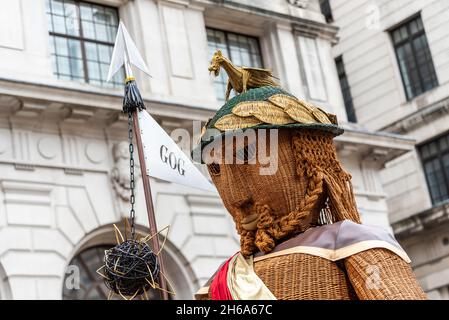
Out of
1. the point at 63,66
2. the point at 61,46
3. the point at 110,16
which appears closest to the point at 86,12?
the point at 110,16

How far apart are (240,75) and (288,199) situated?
3.07ft

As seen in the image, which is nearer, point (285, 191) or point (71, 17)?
point (285, 191)

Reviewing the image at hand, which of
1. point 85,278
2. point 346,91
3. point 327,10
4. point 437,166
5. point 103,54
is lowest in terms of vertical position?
point 85,278

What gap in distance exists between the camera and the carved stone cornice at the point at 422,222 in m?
23.0

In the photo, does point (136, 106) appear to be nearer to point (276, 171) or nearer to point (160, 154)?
point (160, 154)

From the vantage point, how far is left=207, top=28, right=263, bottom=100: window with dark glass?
19.8m

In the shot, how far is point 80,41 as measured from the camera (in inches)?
688

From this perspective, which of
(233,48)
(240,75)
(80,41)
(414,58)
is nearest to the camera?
(240,75)

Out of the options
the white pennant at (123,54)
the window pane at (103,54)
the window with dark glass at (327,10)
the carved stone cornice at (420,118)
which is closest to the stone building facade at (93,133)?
the window pane at (103,54)

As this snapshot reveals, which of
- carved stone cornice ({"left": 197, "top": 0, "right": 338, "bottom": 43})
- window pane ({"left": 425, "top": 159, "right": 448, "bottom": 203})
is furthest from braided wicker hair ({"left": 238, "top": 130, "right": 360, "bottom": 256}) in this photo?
window pane ({"left": 425, "top": 159, "right": 448, "bottom": 203})

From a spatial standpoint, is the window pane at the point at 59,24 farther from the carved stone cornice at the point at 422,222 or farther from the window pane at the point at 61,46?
the carved stone cornice at the point at 422,222
